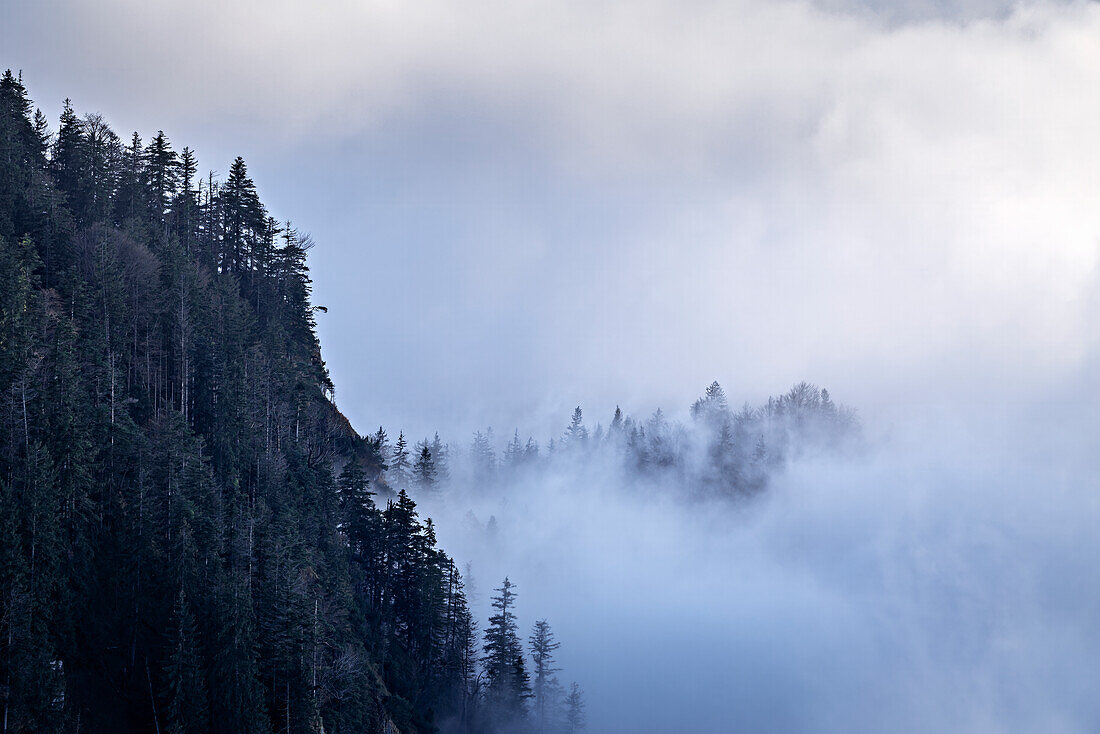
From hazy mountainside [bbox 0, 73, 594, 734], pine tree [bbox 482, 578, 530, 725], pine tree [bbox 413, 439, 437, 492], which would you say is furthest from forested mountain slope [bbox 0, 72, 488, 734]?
pine tree [bbox 413, 439, 437, 492]

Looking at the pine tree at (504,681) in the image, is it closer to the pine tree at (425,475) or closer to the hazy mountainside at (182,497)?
the hazy mountainside at (182,497)

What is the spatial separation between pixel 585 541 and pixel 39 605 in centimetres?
14546

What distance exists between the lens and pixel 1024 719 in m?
157

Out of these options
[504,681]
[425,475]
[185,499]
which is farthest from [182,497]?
[425,475]

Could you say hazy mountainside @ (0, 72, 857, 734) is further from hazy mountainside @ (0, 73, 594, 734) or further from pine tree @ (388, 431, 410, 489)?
pine tree @ (388, 431, 410, 489)

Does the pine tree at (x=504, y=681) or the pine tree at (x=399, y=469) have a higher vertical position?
the pine tree at (x=399, y=469)

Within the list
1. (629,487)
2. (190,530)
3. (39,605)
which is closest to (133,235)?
(190,530)

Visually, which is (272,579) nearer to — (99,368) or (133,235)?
(99,368)

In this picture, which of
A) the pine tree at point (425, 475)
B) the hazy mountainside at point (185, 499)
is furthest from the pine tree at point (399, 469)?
the hazy mountainside at point (185, 499)

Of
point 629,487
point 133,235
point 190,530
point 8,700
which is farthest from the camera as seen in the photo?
point 629,487

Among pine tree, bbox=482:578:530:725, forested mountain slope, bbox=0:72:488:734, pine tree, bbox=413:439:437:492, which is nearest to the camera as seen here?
forested mountain slope, bbox=0:72:488:734

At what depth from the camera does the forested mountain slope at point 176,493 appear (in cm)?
4872

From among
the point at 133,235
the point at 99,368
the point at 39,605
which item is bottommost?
the point at 39,605

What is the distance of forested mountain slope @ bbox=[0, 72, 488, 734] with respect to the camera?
160 ft
